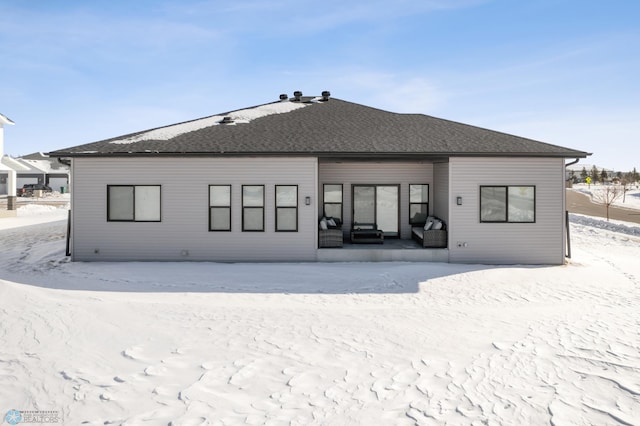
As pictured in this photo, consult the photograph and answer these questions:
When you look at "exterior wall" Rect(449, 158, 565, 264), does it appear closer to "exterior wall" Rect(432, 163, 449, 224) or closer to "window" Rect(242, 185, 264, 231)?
"exterior wall" Rect(432, 163, 449, 224)

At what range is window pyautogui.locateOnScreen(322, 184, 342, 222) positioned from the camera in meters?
17.2

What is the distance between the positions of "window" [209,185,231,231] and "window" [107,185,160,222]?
1.70m

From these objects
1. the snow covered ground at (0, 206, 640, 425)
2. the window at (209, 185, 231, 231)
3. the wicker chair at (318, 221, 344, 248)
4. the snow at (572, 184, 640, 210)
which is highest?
the snow at (572, 184, 640, 210)

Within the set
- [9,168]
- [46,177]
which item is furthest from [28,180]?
[9,168]

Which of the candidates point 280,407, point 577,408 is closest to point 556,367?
point 577,408

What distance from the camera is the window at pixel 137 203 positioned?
1443cm

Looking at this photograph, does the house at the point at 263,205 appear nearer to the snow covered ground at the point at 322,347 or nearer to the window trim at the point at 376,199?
the snow covered ground at the point at 322,347

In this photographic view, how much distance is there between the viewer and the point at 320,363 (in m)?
6.56

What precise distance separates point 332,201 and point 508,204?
6.20m

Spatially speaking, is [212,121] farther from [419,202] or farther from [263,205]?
[419,202]

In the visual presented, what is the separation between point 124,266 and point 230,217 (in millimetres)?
3462

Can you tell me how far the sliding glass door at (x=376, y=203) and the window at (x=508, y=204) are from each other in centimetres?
369

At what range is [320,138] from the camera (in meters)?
15.2

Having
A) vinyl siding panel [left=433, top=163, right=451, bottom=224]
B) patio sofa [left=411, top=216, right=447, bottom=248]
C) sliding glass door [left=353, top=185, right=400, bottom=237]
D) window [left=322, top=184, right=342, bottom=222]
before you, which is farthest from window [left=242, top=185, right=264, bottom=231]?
vinyl siding panel [left=433, top=163, right=451, bottom=224]
